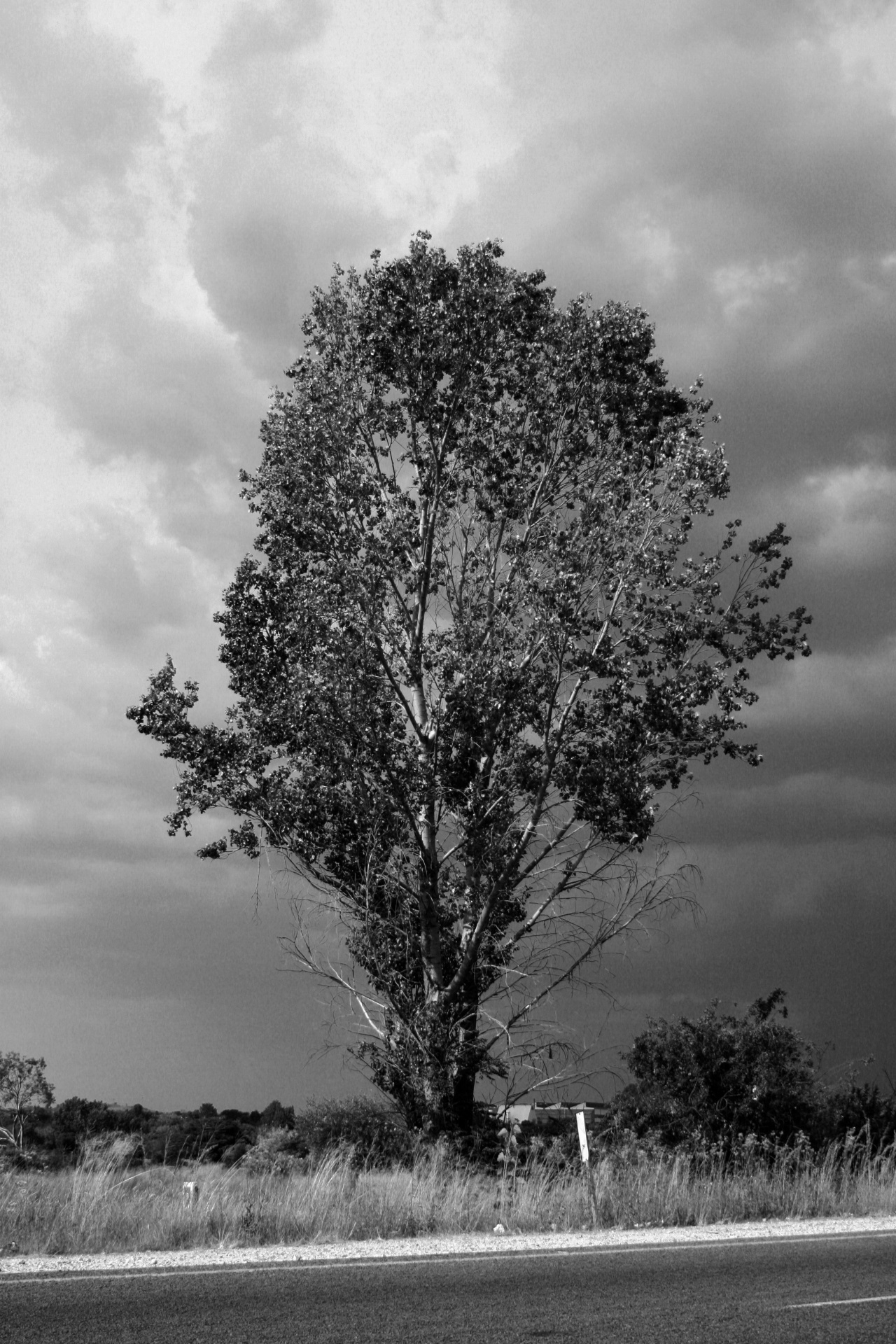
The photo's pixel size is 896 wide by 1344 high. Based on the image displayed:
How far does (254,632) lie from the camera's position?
22.0 m

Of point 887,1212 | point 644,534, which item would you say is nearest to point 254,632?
point 644,534

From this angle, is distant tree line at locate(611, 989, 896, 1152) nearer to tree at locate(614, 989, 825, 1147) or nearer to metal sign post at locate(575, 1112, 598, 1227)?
tree at locate(614, 989, 825, 1147)

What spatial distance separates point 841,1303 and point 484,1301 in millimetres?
2307

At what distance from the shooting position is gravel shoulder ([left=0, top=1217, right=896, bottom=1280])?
1041 centimetres

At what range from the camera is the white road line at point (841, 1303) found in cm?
812

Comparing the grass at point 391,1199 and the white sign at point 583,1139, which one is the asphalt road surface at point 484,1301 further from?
the white sign at point 583,1139

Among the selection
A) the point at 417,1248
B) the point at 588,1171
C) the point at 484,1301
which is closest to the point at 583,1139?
the point at 588,1171

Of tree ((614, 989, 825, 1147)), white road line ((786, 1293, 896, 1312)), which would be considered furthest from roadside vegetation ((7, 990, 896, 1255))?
white road line ((786, 1293, 896, 1312))

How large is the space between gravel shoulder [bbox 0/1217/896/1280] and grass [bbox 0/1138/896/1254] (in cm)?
42

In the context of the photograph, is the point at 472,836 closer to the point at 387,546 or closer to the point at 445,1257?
the point at 387,546

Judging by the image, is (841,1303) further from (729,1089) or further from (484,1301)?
(729,1089)

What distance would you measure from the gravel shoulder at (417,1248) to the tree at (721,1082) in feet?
23.7

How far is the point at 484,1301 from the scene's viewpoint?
8422 millimetres

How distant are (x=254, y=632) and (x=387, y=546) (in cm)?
276
